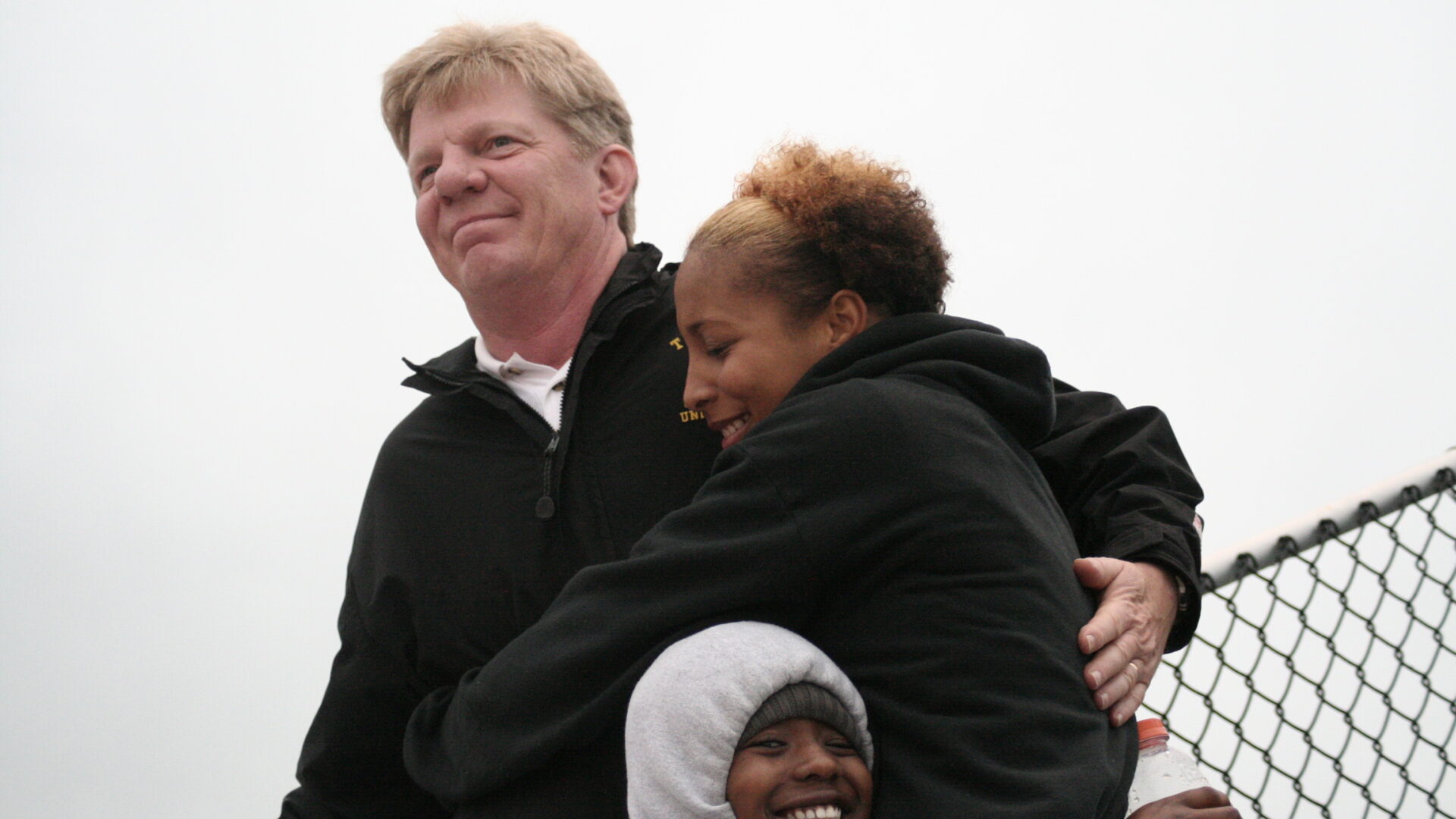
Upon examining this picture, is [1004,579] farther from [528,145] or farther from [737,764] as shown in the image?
[528,145]

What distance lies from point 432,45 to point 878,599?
1324mm

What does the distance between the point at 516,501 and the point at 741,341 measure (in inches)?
19.9

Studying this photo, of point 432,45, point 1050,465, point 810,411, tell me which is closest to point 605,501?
point 810,411

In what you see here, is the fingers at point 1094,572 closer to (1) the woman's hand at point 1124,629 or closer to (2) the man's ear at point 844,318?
(1) the woman's hand at point 1124,629

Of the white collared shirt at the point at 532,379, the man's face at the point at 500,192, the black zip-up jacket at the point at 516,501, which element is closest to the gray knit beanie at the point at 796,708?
the black zip-up jacket at the point at 516,501

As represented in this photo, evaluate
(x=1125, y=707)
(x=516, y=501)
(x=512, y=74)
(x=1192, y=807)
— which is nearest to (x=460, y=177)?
(x=512, y=74)

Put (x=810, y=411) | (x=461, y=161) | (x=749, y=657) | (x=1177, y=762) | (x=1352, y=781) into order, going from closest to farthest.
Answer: (x=749, y=657) < (x=810, y=411) < (x=1177, y=762) < (x=461, y=161) < (x=1352, y=781)

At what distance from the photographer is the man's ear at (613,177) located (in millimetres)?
2338

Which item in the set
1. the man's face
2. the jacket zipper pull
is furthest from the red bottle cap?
the man's face

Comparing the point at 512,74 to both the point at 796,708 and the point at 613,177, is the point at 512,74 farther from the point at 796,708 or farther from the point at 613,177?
the point at 796,708

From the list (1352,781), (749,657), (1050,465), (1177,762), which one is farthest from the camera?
(1352,781)

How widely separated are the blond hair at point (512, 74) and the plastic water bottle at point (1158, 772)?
1.33 metres

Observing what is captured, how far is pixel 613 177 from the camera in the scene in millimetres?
2373

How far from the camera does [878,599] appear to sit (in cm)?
155
